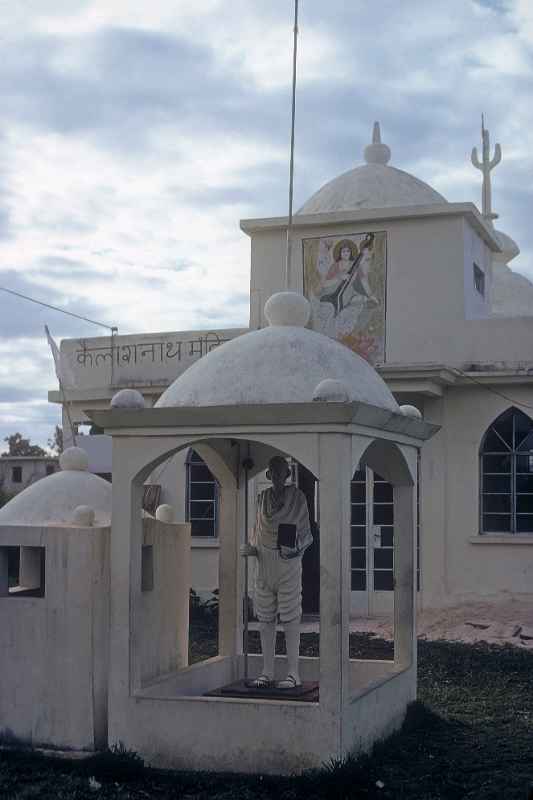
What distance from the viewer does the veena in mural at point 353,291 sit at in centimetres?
1641

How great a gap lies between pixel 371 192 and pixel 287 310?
875cm

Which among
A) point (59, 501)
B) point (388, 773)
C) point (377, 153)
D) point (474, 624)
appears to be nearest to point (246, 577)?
point (59, 501)

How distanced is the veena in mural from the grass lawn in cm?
732

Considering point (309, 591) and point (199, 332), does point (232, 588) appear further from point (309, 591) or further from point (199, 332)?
point (199, 332)

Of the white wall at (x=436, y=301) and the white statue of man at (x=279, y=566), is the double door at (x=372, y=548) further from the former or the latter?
the white statue of man at (x=279, y=566)

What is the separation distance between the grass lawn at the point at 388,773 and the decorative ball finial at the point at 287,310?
3303 mm

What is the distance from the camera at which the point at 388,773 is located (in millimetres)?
7613

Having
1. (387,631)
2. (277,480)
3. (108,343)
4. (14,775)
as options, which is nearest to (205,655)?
(387,631)

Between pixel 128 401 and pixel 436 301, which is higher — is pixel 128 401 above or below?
below

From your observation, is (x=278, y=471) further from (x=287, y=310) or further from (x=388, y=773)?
(x=388, y=773)

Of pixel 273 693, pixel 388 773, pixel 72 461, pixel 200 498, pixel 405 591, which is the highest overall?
pixel 72 461

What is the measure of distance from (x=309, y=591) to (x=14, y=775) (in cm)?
942

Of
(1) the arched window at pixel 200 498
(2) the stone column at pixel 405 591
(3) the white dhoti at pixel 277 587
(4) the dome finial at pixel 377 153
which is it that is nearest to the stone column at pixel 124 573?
(3) the white dhoti at pixel 277 587

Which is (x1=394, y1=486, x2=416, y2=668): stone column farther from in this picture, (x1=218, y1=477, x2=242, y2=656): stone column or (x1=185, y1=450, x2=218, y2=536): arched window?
(x1=185, y1=450, x2=218, y2=536): arched window
